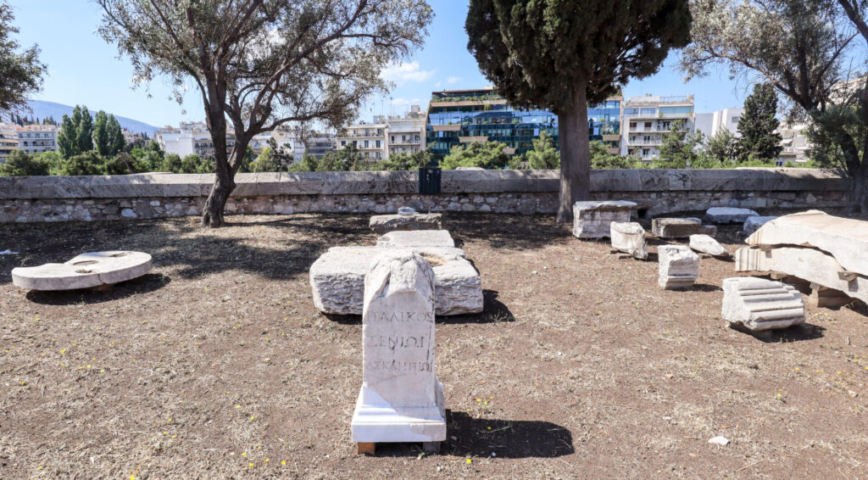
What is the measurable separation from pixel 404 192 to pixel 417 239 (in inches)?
153

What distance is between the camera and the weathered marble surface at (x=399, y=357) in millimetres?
2850

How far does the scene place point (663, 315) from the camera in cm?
509

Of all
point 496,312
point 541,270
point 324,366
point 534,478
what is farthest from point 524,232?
point 534,478

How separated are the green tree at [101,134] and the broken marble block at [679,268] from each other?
5845 cm

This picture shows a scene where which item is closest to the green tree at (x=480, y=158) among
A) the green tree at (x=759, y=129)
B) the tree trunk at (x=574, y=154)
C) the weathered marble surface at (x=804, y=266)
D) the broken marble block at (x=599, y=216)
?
the green tree at (x=759, y=129)

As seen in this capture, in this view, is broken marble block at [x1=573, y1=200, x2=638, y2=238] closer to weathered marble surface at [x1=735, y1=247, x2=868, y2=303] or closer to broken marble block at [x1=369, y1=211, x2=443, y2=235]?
weathered marble surface at [x1=735, y1=247, x2=868, y2=303]

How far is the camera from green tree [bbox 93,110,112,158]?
49656 mm

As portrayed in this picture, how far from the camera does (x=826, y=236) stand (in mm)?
5008

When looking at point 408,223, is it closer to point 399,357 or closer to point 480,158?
point 399,357

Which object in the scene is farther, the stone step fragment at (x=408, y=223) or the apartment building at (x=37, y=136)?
the apartment building at (x=37, y=136)

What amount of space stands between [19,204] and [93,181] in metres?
1.75

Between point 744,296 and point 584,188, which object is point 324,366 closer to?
point 744,296

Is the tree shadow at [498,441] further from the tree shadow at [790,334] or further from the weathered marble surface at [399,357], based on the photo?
the tree shadow at [790,334]

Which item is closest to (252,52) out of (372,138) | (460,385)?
(460,385)
